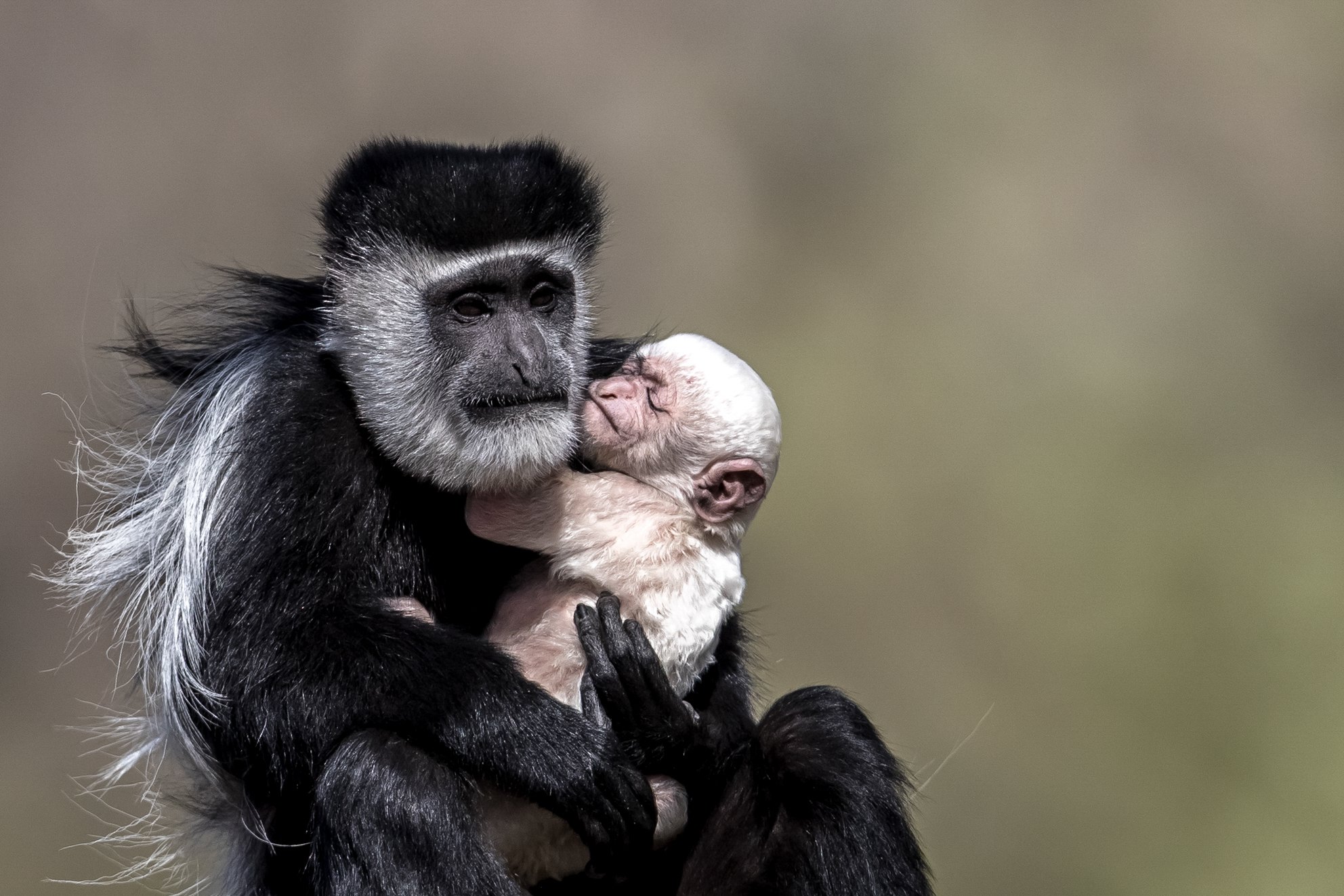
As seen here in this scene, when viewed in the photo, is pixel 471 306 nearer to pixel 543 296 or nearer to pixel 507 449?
pixel 543 296

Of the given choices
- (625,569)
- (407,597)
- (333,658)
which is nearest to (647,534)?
(625,569)

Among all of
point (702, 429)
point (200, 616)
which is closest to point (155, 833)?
point (200, 616)

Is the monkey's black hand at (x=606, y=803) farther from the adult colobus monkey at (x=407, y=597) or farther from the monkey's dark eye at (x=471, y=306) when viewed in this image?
the monkey's dark eye at (x=471, y=306)

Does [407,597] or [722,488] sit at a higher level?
[722,488]

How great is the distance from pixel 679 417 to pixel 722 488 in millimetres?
182

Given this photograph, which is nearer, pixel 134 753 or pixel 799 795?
pixel 799 795

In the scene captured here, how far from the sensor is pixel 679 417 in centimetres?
289

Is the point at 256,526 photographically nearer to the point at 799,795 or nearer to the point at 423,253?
the point at 423,253

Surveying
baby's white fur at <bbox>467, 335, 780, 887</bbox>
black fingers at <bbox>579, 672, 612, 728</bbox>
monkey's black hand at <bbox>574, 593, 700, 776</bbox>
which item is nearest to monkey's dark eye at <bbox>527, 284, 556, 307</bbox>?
baby's white fur at <bbox>467, 335, 780, 887</bbox>

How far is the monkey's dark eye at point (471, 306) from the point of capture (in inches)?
111

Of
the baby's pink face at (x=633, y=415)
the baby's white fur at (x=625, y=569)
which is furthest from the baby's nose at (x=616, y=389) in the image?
the baby's white fur at (x=625, y=569)

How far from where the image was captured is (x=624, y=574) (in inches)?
107

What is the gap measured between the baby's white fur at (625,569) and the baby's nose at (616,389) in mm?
139

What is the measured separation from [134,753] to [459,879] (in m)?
1.11
